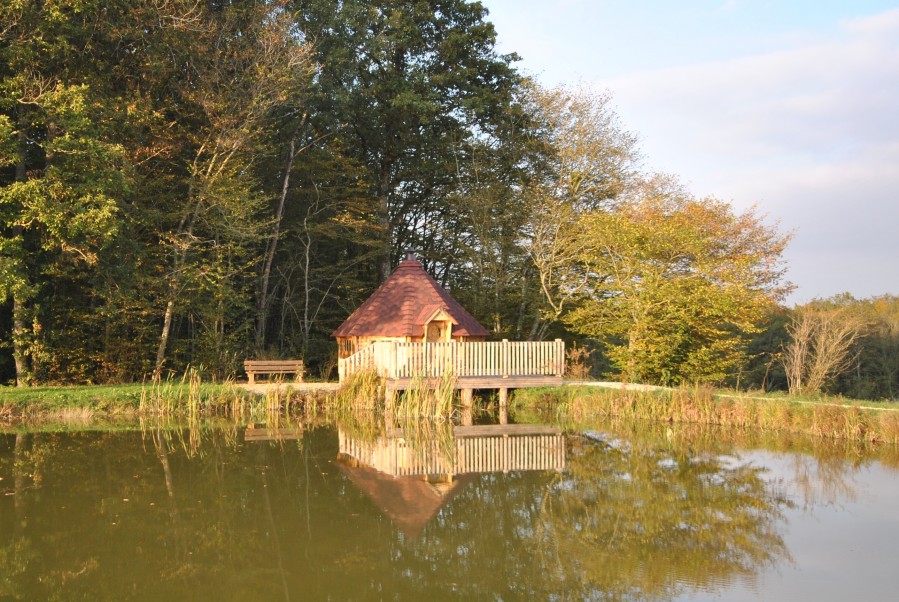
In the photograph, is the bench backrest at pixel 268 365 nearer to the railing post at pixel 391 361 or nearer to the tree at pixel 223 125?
the tree at pixel 223 125

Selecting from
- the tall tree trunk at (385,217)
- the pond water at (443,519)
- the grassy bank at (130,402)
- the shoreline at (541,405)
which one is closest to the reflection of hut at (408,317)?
the shoreline at (541,405)

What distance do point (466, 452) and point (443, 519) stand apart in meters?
4.11

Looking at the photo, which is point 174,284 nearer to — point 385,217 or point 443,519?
point 385,217

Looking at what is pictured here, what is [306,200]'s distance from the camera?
1049 inches

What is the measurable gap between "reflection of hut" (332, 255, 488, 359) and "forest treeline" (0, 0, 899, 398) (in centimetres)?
207

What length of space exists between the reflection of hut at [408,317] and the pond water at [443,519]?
6.16 meters

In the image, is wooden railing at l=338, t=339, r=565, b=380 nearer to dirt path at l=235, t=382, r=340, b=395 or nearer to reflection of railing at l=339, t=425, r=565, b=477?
dirt path at l=235, t=382, r=340, b=395

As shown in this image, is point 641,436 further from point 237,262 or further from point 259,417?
point 237,262

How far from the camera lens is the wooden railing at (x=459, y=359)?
1748 cm

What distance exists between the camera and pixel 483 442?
1434cm

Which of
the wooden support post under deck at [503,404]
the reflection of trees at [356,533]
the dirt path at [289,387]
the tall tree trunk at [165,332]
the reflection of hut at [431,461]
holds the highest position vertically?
the tall tree trunk at [165,332]

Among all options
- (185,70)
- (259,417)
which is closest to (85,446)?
(259,417)

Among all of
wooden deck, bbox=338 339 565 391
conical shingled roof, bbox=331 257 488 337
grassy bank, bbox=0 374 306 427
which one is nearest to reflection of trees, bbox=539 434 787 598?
wooden deck, bbox=338 339 565 391

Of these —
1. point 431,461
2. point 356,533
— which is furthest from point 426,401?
point 356,533
